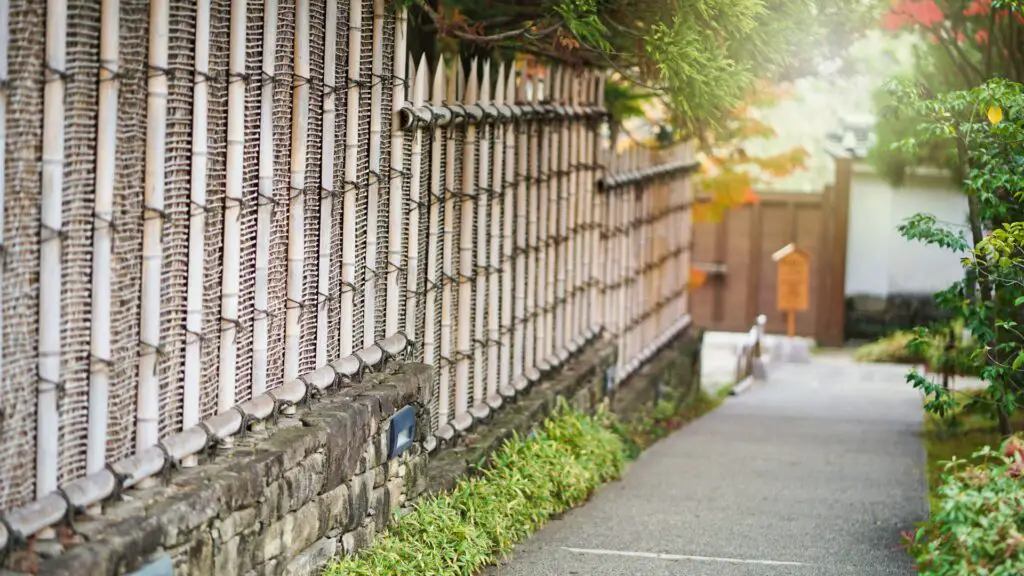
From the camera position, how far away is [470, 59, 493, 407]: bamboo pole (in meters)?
7.73

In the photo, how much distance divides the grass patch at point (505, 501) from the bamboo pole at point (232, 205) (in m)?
0.99

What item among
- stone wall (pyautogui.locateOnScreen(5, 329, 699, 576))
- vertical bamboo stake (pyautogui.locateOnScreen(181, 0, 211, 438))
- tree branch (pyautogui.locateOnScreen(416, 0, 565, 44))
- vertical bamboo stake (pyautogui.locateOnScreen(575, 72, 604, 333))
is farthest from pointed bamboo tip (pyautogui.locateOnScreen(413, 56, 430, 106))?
vertical bamboo stake (pyautogui.locateOnScreen(575, 72, 604, 333))

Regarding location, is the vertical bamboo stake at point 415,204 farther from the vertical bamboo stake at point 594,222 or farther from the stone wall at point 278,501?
the vertical bamboo stake at point 594,222

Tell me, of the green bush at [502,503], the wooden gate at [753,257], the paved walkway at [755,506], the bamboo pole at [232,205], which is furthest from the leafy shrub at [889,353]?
the bamboo pole at [232,205]

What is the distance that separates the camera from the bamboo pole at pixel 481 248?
773 centimetres

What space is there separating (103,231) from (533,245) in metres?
4.77

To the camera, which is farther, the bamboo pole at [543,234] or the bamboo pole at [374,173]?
the bamboo pole at [543,234]

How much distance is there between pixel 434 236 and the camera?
718 cm

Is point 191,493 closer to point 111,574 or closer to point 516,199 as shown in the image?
point 111,574

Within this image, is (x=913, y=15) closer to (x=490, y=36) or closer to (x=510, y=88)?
(x=510, y=88)

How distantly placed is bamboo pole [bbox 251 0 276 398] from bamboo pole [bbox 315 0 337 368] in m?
0.49

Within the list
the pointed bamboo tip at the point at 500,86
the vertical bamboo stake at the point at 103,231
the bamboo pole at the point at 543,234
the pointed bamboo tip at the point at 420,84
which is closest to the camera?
the vertical bamboo stake at the point at 103,231

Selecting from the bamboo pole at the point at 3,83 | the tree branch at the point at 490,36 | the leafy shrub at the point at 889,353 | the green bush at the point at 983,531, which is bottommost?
the leafy shrub at the point at 889,353

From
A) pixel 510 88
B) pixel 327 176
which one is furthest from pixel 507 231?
pixel 327 176
